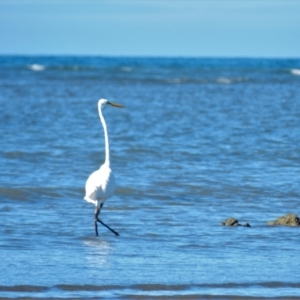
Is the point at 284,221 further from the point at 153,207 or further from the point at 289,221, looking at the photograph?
the point at 153,207

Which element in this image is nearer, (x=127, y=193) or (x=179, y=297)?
(x=179, y=297)

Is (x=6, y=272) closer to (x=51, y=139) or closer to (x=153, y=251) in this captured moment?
(x=153, y=251)

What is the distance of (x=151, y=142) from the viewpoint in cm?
1677

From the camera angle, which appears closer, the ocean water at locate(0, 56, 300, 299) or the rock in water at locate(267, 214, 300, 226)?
the ocean water at locate(0, 56, 300, 299)

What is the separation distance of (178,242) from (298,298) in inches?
87.0

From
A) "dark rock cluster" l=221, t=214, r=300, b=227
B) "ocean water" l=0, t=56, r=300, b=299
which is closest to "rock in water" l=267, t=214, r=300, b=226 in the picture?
"dark rock cluster" l=221, t=214, r=300, b=227

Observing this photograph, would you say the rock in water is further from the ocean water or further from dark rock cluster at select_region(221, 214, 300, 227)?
the ocean water

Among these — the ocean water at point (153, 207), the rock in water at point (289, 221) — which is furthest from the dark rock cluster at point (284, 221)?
the ocean water at point (153, 207)

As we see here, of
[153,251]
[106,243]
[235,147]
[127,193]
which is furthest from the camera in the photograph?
[235,147]

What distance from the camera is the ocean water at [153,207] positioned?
6383 millimetres

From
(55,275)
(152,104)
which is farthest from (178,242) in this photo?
(152,104)

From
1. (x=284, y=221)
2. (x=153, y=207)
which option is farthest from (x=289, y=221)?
(x=153, y=207)

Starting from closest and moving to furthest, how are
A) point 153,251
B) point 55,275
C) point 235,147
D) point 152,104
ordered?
1. point 55,275
2. point 153,251
3. point 235,147
4. point 152,104

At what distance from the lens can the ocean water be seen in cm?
638
